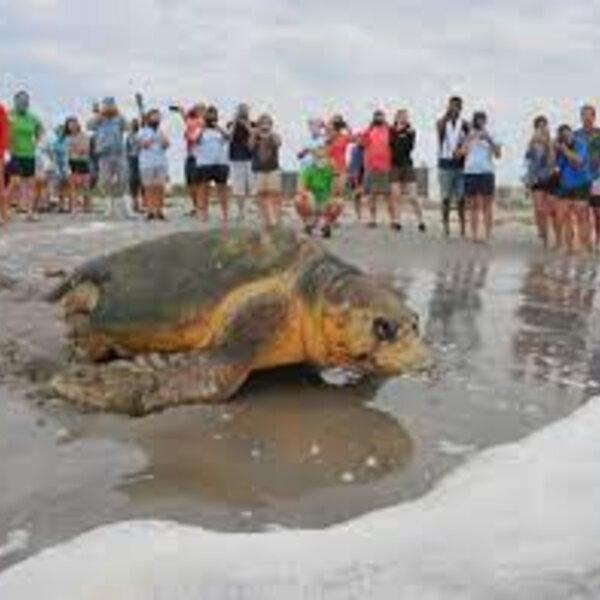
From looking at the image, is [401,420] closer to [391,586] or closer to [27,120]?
[391,586]

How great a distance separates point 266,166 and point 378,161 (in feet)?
4.73

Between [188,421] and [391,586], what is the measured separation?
8.27 ft

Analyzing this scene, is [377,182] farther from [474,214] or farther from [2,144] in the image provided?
[2,144]

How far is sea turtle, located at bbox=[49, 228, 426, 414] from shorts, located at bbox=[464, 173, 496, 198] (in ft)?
29.4

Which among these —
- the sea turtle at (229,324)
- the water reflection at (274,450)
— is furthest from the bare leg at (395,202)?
the water reflection at (274,450)

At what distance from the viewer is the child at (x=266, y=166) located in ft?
58.3

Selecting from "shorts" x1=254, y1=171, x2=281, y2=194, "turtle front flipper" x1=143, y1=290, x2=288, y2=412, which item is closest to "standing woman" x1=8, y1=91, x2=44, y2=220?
"shorts" x1=254, y1=171, x2=281, y2=194

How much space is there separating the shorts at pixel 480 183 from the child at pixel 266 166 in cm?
238

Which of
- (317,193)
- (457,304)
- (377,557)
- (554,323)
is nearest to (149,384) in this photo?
(377,557)

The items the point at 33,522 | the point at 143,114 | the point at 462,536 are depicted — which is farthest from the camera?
the point at 143,114

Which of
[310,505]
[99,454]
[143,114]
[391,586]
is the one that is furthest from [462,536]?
[143,114]

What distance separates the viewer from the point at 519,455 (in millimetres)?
5965

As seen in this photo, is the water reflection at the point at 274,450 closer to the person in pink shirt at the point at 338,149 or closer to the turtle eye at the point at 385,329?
the turtle eye at the point at 385,329

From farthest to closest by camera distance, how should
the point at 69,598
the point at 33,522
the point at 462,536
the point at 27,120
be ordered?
the point at 27,120, the point at 33,522, the point at 462,536, the point at 69,598
